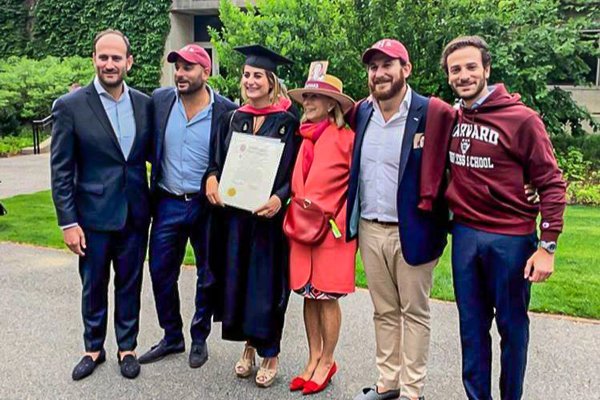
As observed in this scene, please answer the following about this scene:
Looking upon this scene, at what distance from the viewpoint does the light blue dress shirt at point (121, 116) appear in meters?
4.02

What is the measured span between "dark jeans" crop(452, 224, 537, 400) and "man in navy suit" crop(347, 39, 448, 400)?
25cm

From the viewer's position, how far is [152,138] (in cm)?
423

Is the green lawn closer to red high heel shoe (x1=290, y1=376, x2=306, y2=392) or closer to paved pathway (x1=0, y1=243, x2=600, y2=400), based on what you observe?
paved pathway (x1=0, y1=243, x2=600, y2=400)

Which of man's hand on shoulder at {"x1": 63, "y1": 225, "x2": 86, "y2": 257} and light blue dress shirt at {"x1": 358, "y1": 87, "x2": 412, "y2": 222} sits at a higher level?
light blue dress shirt at {"x1": 358, "y1": 87, "x2": 412, "y2": 222}

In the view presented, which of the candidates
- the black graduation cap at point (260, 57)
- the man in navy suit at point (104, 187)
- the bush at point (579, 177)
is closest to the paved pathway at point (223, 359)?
the man in navy suit at point (104, 187)

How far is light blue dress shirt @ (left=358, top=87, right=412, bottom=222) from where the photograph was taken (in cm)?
351

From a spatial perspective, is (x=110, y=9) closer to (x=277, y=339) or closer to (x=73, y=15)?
(x=73, y=15)

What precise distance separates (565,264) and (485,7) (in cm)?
748

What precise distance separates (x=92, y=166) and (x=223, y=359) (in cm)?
167

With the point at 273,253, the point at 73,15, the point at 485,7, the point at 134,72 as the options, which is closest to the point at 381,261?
the point at 273,253

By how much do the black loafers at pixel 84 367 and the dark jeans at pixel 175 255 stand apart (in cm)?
54

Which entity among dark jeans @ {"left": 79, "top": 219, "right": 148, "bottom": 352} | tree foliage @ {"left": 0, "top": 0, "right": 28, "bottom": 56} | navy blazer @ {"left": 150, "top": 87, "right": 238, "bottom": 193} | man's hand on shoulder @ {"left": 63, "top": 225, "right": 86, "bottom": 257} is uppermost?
tree foliage @ {"left": 0, "top": 0, "right": 28, "bottom": 56}

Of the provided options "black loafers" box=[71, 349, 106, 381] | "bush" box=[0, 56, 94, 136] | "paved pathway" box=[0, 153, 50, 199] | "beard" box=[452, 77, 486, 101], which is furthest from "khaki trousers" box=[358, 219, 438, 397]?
"bush" box=[0, 56, 94, 136]

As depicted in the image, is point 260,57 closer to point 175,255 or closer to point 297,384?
point 175,255
